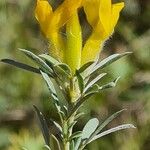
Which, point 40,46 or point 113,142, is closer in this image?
point 113,142

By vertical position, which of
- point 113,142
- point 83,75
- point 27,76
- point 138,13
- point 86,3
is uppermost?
point 86,3

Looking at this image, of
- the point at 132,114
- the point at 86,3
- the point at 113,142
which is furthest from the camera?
the point at 132,114

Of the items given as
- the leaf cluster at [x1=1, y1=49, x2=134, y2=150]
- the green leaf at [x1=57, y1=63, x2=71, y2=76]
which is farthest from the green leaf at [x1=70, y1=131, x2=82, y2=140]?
the green leaf at [x1=57, y1=63, x2=71, y2=76]

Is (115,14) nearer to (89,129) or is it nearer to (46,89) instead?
(89,129)

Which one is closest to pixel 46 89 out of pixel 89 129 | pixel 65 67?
pixel 89 129

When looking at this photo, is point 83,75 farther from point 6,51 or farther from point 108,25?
point 6,51

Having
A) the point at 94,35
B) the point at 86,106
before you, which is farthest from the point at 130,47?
the point at 94,35
